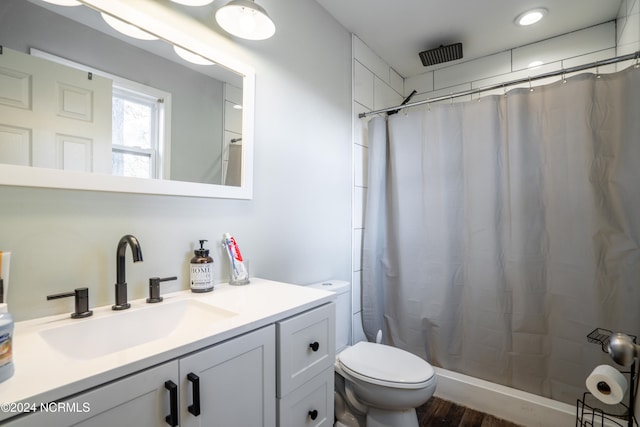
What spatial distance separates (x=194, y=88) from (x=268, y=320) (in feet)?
3.02

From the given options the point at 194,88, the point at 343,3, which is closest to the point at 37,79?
the point at 194,88

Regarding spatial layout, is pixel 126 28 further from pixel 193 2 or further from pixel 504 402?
pixel 504 402

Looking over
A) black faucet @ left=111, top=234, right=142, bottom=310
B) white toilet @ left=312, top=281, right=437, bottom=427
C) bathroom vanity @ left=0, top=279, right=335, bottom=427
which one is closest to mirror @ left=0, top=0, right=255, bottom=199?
black faucet @ left=111, top=234, right=142, bottom=310

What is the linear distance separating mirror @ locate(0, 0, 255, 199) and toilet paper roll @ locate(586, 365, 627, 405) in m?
1.52

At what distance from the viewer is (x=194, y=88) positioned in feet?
3.88

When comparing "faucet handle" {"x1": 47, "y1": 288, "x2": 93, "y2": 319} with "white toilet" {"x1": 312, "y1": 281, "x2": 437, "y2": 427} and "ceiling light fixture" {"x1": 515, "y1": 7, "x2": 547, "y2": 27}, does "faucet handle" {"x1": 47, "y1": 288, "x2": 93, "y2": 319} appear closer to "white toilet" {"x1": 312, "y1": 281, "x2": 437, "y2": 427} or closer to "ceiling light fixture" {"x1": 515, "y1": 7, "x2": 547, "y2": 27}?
"white toilet" {"x1": 312, "y1": 281, "x2": 437, "y2": 427}

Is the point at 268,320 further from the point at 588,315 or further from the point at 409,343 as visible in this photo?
the point at 588,315

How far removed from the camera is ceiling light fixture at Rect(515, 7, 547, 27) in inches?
70.2

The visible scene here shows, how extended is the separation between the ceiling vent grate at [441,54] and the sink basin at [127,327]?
2.19 metres

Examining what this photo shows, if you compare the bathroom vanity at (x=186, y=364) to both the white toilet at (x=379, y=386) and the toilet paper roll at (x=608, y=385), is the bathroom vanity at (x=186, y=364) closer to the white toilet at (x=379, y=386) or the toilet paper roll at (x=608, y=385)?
the white toilet at (x=379, y=386)

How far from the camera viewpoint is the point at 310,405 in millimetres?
983

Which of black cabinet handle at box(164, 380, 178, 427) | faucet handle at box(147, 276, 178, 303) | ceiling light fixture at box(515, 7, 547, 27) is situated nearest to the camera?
black cabinet handle at box(164, 380, 178, 427)

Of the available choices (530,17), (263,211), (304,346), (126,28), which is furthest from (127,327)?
(530,17)

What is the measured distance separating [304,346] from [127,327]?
1.69 ft
